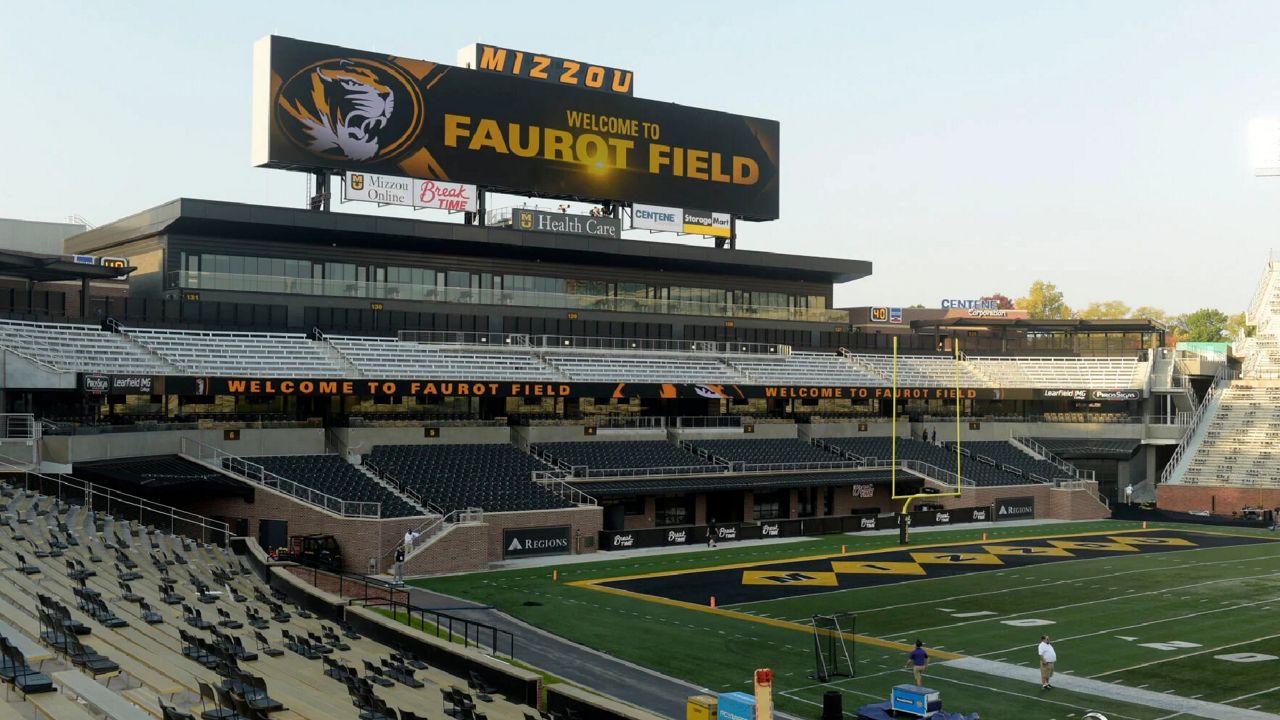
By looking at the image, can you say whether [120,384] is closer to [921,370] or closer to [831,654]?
[831,654]

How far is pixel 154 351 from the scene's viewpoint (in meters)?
48.4

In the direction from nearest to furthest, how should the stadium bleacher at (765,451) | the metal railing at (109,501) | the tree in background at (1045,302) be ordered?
the metal railing at (109,501) < the stadium bleacher at (765,451) < the tree in background at (1045,302)

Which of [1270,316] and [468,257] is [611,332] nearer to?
[468,257]

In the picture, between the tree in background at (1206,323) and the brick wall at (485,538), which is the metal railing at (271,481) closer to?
the brick wall at (485,538)

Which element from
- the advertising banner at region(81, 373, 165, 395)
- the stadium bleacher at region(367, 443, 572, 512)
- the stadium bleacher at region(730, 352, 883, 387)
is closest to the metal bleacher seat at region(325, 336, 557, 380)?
the stadium bleacher at region(367, 443, 572, 512)

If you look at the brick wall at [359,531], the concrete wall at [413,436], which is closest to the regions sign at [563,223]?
the concrete wall at [413,436]

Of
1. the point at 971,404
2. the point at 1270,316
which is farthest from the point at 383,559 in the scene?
the point at 1270,316

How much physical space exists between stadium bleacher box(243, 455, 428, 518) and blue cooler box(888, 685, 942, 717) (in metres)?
25.0

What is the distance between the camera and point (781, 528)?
2158 inches

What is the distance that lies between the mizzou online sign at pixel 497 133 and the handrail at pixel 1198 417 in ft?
91.8

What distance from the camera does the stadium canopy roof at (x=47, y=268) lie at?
1687 inches

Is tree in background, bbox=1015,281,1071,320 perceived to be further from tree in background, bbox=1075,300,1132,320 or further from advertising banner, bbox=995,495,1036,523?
advertising banner, bbox=995,495,1036,523

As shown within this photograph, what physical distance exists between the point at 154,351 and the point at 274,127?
11.5m

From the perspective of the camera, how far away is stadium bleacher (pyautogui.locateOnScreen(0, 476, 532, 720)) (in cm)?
1584
